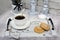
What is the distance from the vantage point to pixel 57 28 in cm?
82

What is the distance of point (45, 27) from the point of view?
0.76 m

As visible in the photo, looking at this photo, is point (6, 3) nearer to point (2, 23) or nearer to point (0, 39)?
point (2, 23)

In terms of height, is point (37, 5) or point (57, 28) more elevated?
point (37, 5)

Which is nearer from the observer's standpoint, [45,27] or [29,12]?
[45,27]

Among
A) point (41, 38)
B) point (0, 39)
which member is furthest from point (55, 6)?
point (0, 39)

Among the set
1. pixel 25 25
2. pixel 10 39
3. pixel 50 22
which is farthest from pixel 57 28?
pixel 10 39

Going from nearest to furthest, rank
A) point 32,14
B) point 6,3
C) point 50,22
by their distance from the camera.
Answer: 1. point 50,22
2. point 32,14
3. point 6,3

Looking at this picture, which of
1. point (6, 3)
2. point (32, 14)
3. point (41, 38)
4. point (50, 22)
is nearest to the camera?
point (41, 38)

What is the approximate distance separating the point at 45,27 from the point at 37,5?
1.08 ft

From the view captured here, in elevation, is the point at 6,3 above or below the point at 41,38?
above

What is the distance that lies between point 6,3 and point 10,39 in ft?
1.75

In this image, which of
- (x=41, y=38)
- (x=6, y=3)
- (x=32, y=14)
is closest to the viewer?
(x=41, y=38)

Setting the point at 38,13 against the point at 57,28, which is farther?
the point at 38,13

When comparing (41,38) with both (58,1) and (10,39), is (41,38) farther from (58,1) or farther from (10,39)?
(58,1)
